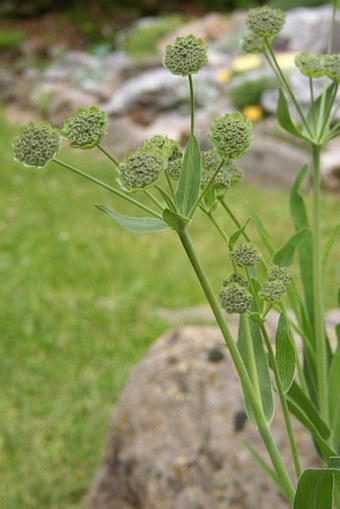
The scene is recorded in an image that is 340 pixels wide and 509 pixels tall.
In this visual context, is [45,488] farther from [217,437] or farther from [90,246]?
[90,246]

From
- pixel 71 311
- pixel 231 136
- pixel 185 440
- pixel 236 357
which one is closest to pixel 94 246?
pixel 71 311

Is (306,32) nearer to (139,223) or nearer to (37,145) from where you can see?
(139,223)

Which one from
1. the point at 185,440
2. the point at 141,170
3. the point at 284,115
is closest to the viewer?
the point at 141,170

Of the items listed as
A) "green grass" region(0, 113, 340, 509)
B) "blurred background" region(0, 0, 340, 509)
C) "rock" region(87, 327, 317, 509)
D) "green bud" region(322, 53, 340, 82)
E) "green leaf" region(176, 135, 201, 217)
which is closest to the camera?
"green leaf" region(176, 135, 201, 217)

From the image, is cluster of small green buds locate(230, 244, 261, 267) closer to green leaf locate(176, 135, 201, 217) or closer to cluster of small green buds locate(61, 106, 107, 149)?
green leaf locate(176, 135, 201, 217)

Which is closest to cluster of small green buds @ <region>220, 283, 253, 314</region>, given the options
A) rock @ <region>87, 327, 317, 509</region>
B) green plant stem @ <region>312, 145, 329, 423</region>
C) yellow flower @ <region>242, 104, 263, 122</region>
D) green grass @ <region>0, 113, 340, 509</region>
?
green plant stem @ <region>312, 145, 329, 423</region>

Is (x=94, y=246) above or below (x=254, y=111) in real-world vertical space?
below
